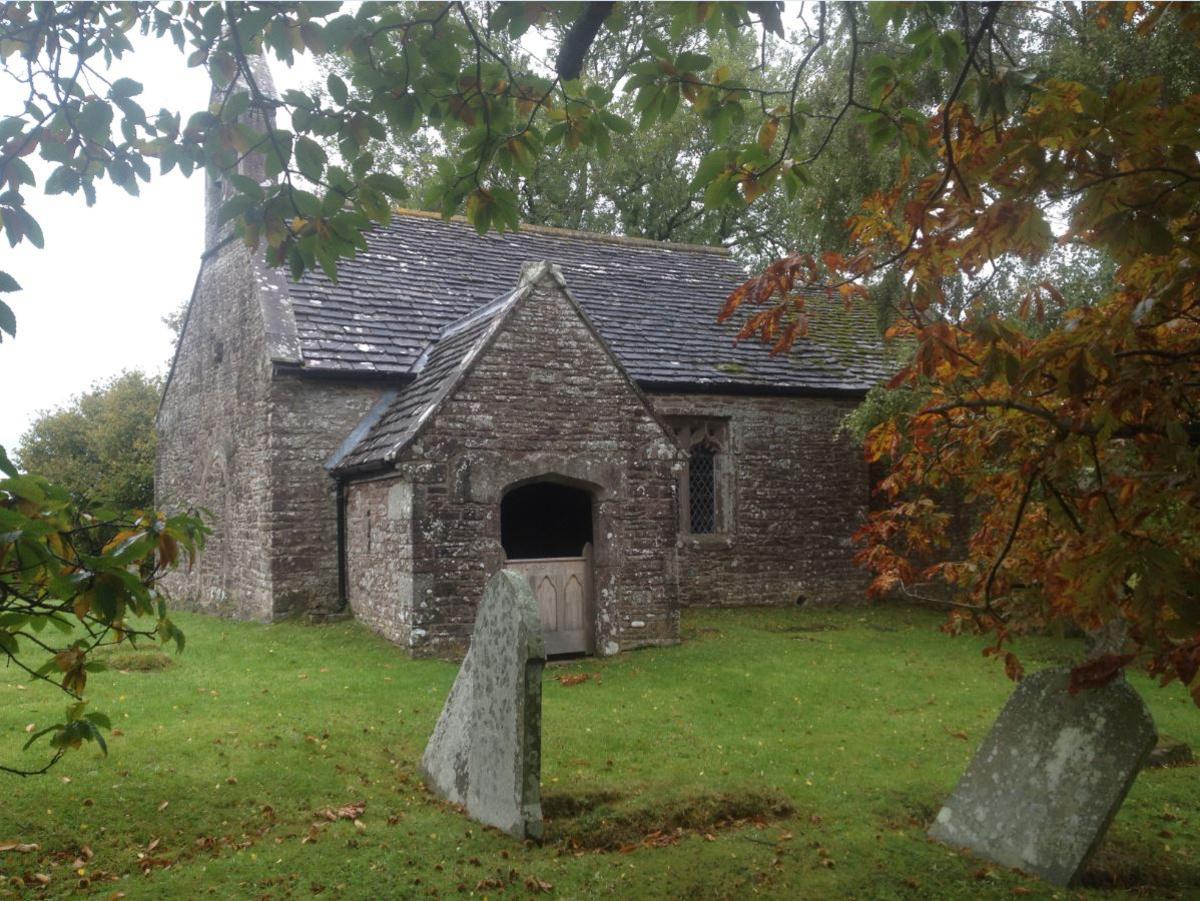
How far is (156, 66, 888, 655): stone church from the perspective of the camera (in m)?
12.3

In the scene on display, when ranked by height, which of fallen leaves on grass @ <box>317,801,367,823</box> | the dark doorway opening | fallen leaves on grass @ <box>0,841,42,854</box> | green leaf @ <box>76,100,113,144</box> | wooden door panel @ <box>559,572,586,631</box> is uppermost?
green leaf @ <box>76,100,113,144</box>

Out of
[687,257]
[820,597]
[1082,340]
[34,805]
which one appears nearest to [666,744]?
[34,805]

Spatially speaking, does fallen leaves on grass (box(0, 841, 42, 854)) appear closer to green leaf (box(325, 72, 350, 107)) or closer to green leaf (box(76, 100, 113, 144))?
green leaf (box(76, 100, 113, 144))

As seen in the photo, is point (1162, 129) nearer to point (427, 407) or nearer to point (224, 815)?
point (224, 815)

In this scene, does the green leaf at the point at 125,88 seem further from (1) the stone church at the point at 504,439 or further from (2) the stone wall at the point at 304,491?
(2) the stone wall at the point at 304,491

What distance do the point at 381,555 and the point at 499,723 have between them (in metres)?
6.55

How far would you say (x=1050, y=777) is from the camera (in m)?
5.98

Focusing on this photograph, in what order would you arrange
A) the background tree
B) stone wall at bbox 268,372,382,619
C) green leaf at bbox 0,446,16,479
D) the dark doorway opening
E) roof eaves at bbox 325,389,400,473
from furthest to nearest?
the background tree
the dark doorway opening
stone wall at bbox 268,372,382,619
roof eaves at bbox 325,389,400,473
green leaf at bbox 0,446,16,479

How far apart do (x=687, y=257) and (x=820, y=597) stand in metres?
8.84

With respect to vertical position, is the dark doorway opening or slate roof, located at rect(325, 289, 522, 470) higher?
slate roof, located at rect(325, 289, 522, 470)

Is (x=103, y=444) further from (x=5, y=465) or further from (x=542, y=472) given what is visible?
(x=5, y=465)

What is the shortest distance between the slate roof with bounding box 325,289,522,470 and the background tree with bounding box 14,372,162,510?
1577 cm

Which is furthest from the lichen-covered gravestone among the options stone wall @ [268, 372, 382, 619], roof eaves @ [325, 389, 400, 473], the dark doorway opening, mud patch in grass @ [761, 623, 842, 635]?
the dark doorway opening

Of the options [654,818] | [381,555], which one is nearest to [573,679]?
[381,555]
